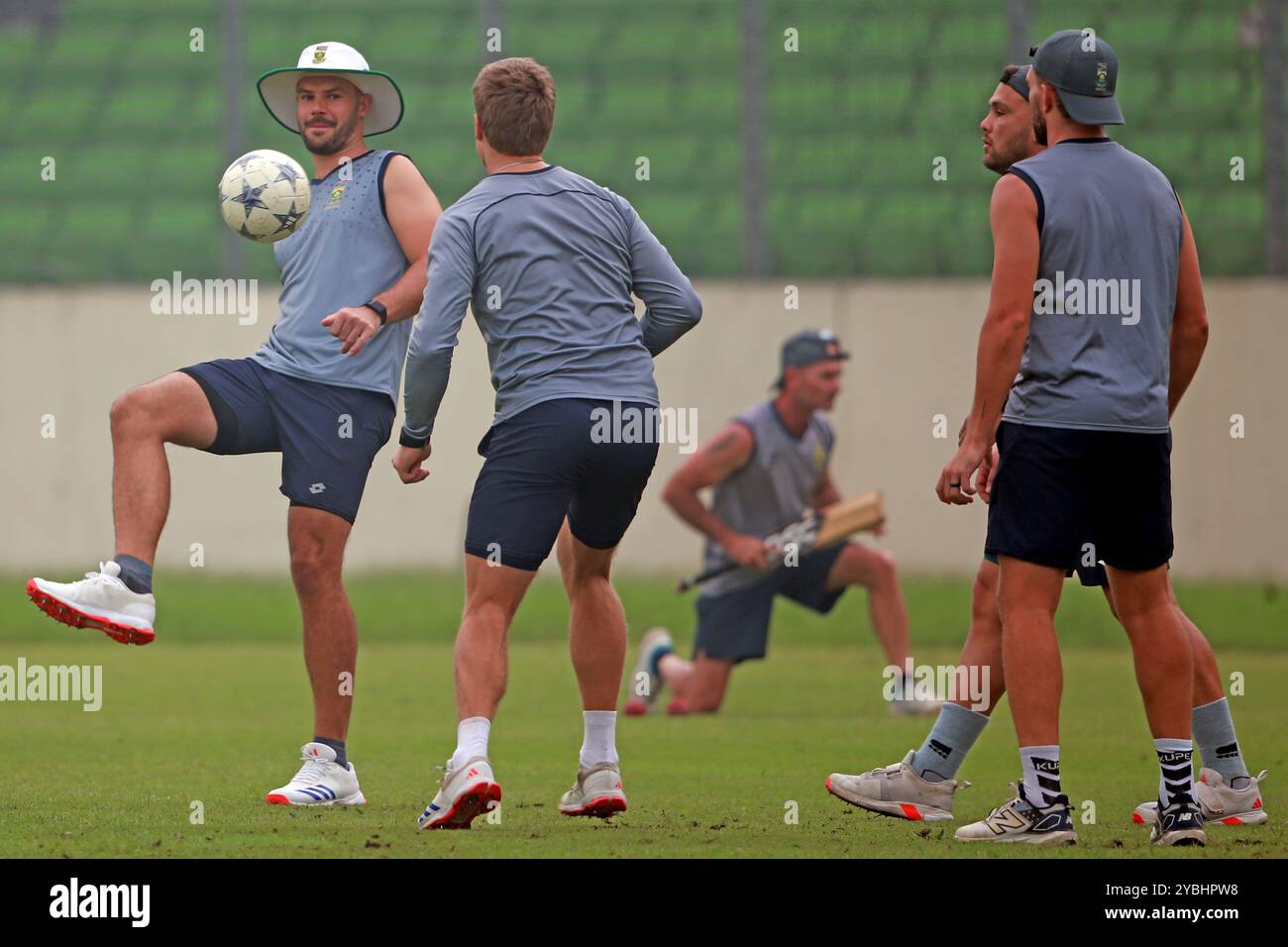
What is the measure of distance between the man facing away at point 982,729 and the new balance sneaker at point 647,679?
4.43 metres

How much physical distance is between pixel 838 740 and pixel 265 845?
3799 mm

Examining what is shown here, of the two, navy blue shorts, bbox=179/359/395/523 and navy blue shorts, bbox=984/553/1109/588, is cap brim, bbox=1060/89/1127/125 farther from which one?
navy blue shorts, bbox=179/359/395/523

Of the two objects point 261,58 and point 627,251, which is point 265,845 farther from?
point 261,58

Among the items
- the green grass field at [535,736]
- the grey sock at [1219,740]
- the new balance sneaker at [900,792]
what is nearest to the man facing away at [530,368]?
the green grass field at [535,736]

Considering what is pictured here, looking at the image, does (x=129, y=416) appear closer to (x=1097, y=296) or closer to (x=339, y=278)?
(x=339, y=278)

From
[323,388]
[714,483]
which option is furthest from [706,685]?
[323,388]

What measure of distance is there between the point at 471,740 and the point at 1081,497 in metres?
1.69

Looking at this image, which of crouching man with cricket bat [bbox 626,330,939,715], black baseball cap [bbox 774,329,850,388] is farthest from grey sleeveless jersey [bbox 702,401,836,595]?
black baseball cap [bbox 774,329,850,388]

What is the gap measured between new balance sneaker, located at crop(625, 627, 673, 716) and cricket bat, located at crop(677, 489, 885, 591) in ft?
1.43

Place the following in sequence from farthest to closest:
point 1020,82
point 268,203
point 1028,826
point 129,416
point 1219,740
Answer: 1. point 268,203
2. point 1219,740
3. point 129,416
4. point 1020,82
5. point 1028,826

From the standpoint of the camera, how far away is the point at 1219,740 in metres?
6.04

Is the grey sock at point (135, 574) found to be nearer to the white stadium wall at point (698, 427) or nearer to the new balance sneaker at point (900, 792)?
the new balance sneaker at point (900, 792)

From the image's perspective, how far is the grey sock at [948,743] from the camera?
5699 millimetres

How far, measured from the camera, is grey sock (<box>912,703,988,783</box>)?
570 cm
